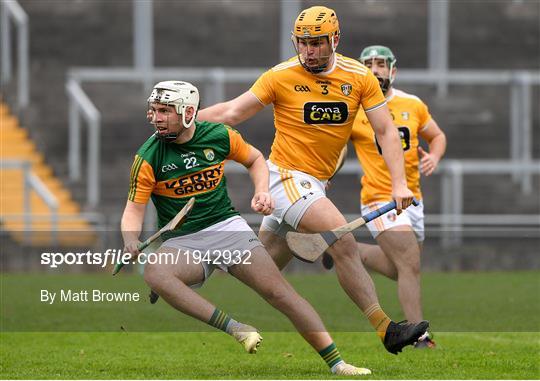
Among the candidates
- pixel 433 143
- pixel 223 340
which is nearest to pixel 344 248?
pixel 223 340

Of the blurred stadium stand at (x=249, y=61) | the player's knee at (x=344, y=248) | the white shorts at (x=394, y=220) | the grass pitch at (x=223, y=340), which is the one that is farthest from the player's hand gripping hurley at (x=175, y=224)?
the blurred stadium stand at (x=249, y=61)

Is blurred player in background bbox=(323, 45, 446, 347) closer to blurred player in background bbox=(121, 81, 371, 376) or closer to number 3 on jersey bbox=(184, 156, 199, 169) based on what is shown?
blurred player in background bbox=(121, 81, 371, 376)

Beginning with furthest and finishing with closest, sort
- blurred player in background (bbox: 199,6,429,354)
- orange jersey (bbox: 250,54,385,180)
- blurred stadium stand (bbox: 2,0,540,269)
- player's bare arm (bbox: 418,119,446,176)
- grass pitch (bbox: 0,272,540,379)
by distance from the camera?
blurred stadium stand (bbox: 2,0,540,269), player's bare arm (bbox: 418,119,446,176), orange jersey (bbox: 250,54,385,180), blurred player in background (bbox: 199,6,429,354), grass pitch (bbox: 0,272,540,379)

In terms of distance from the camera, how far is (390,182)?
12.0 metres

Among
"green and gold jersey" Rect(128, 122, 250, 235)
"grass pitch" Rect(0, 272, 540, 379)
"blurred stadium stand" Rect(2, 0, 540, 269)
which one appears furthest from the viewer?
"blurred stadium stand" Rect(2, 0, 540, 269)

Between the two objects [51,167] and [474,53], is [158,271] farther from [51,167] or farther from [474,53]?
[474,53]

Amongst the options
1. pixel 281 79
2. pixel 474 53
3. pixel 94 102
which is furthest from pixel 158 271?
pixel 474 53

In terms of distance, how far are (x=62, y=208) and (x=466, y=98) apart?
7632 millimetres

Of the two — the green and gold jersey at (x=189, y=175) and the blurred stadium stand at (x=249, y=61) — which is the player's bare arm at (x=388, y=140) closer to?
the green and gold jersey at (x=189, y=175)

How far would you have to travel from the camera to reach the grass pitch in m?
9.80

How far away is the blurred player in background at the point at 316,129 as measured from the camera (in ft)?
33.0

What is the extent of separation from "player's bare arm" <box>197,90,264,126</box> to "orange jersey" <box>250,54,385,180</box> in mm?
62

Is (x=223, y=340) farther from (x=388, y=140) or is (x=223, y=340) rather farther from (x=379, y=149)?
(x=388, y=140)


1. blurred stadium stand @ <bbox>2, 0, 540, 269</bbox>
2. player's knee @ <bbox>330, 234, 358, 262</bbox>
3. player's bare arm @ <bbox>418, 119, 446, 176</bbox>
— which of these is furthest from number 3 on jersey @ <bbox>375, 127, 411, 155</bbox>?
blurred stadium stand @ <bbox>2, 0, 540, 269</bbox>
